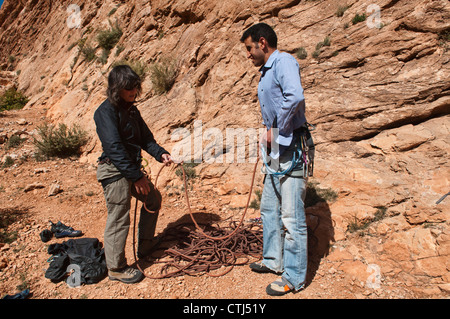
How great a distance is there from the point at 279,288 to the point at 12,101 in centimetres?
1323

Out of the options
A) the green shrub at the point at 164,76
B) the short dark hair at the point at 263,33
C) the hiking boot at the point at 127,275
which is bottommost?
the hiking boot at the point at 127,275

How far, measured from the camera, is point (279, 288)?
8.46 feet

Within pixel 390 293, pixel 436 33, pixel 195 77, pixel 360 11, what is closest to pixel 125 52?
pixel 195 77

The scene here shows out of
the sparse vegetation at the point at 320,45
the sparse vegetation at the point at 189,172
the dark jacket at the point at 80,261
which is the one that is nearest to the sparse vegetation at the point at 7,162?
the sparse vegetation at the point at 189,172

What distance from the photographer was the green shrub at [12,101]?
443 inches

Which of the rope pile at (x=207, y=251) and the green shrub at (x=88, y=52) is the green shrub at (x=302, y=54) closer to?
the rope pile at (x=207, y=251)

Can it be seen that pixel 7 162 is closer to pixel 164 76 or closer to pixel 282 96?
pixel 164 76

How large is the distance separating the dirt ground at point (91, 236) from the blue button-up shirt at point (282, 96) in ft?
4.37

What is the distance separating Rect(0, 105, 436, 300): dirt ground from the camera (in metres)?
2.72

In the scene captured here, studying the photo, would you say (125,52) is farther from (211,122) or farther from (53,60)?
(53,60)

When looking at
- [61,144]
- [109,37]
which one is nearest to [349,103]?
[61,144]

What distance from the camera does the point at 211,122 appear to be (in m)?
5.68

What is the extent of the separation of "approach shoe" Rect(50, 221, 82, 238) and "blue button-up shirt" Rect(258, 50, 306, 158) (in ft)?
9.76

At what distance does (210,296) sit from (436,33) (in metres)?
4.56
